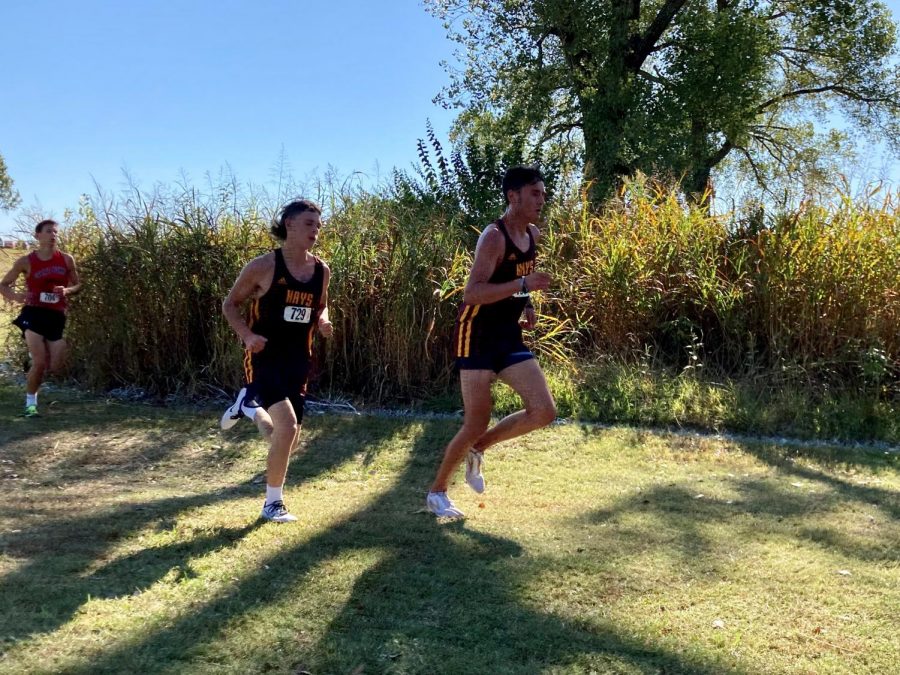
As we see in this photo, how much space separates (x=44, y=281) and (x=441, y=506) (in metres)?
5.13

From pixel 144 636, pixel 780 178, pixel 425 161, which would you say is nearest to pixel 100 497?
pixel 144 636

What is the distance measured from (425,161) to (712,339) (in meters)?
6.51

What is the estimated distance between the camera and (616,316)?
27.7ft

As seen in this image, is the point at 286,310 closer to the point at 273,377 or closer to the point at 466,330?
the point at 273,377

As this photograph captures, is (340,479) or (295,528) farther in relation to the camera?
(340,479)

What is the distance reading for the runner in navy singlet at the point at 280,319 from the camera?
436 centimetres

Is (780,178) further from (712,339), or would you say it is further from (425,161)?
(712,339)

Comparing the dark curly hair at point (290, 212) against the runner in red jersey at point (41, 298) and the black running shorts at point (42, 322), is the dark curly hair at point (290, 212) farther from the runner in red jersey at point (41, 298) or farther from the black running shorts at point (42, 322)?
the black running shorts at point (42, 322)

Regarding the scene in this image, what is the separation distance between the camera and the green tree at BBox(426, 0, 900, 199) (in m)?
16.8

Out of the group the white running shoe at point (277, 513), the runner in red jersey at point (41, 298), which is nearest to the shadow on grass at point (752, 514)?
the white running shoe at point (277, 513)

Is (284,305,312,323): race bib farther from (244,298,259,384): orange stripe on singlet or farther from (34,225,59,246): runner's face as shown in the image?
(34,225,59,246): runner's face

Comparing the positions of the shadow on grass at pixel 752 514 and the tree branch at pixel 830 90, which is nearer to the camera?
the shadow on grass at pixel 752 514

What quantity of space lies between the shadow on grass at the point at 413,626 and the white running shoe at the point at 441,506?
39 centimetres

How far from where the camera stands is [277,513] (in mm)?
4578
